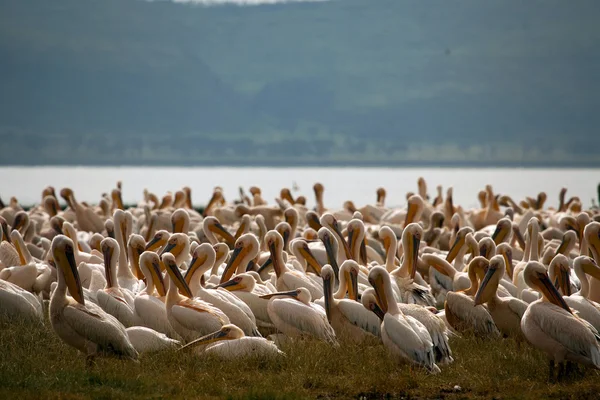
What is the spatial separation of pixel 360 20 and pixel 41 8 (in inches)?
1789

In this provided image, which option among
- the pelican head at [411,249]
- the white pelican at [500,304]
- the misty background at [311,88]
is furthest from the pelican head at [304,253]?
the misty background at [311,88]

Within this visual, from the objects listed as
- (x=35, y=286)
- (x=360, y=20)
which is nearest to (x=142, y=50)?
(x=360, y=20)

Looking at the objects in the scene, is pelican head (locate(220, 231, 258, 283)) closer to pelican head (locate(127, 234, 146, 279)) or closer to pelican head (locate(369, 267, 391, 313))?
pelican head (locate(127, 234, 146, 279))

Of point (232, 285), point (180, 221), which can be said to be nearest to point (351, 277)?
point (232, 285)

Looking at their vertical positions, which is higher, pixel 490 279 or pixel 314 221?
pixel 490 279

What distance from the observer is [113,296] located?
25.1 feet

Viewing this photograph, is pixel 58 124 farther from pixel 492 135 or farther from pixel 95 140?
pixel 492 135

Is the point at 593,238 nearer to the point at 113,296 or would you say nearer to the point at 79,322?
the point at 113,296

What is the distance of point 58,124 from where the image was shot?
4872 inches

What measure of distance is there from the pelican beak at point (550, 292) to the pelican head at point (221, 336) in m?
2.02

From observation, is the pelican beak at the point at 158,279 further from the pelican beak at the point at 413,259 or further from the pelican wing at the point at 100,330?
the pelican beak at the point at 413,259

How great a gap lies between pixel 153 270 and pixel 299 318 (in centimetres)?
125

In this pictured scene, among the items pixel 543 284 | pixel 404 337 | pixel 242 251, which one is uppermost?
pixel 543 284

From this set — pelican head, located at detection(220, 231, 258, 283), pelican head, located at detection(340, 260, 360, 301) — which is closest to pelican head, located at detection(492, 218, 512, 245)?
pelican head, located at detection(220, 231, 258, 283)
